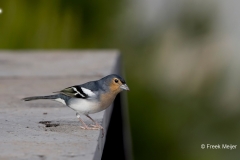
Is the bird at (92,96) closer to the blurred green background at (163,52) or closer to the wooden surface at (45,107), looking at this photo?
the wooden surface at (45,107)

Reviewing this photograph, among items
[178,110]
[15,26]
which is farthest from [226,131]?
[15,26]

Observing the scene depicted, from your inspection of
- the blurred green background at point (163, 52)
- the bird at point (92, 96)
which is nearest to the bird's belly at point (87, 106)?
the bird at point (92, 96)

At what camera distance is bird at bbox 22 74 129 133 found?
407 cm

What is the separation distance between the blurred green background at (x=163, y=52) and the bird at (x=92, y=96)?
2795mm

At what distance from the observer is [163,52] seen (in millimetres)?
7641

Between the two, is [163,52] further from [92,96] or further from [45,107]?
[92,96]

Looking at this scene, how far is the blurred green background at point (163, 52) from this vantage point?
700 cm

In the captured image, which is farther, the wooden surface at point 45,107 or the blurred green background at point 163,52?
the blurred green background at point 163,52

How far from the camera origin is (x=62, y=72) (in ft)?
21.1

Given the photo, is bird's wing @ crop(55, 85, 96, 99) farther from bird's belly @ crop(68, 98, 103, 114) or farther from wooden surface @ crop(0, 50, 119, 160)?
wooden surface @ crop(0, 50, 119, 160)

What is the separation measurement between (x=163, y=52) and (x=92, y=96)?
3.59m

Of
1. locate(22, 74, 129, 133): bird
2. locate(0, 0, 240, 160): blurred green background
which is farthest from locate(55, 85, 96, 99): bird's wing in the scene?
locate(0, 0, 240, 160): blurred green background

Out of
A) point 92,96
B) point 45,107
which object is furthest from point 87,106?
point 45,107

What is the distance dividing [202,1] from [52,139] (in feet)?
15.5
